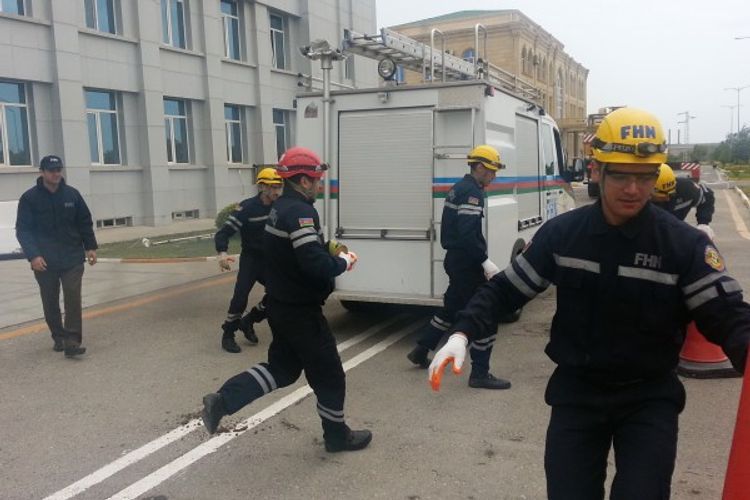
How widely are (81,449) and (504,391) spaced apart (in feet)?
10.2

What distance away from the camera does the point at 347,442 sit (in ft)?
14.3

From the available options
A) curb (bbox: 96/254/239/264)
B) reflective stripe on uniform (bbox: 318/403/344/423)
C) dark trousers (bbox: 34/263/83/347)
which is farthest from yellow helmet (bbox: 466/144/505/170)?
curb (bbox: 96/254/239/264)

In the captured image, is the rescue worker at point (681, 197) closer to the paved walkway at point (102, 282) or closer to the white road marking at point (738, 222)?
the paved walkway at point (102, 282)

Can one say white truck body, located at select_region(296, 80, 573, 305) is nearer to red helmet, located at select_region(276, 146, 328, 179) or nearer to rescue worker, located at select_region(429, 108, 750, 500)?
red helmet, located at select_region(276, 146, 328, 179)

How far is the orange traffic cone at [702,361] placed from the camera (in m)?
5.71

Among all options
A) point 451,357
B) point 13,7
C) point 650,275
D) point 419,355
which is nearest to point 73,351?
point 419,355

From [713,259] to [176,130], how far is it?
21.2 meters

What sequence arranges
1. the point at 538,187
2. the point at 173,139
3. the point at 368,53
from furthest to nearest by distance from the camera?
the point at 173,139 → the point at 538,187 → the point at 368,53

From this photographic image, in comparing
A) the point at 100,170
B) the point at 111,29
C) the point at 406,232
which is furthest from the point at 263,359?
the point at 111,29

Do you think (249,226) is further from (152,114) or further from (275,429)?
(152,114)

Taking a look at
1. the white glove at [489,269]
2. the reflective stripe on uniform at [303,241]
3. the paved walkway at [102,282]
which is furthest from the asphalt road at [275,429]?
the paved walkway at [102,282]

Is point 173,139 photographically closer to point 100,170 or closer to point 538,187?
point 100,170

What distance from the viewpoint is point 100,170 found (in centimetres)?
1880

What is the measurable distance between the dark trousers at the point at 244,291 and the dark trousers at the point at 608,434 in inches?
187
